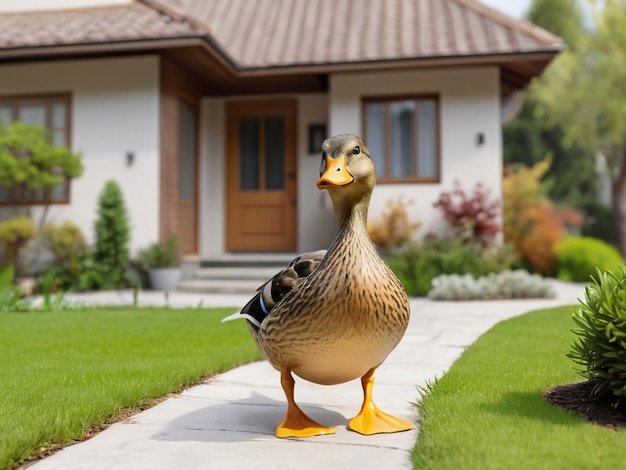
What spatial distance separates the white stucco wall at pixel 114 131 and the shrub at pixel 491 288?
4641 mm

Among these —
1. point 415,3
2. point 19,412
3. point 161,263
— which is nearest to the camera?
point 19,412

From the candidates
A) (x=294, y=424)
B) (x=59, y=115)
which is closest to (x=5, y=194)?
(x=59, y=115)

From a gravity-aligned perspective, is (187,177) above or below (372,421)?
above

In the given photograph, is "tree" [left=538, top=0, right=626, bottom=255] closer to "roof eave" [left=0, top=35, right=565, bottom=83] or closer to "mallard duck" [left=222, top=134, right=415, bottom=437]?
"roof eave" [left=0, top=35, right=565, bottom=83]

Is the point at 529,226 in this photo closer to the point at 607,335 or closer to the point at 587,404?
the point at 587,404

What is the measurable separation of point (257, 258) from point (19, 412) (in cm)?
787

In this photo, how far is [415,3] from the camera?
11.9 meters

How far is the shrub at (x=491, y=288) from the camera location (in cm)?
834

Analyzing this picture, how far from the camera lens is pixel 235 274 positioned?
991 cm

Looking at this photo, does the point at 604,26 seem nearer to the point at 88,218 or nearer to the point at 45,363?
the point at 88,218

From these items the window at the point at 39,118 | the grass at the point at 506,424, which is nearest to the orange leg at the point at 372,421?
the grass at the point at 506,424

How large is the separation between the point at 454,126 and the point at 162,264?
5370mm

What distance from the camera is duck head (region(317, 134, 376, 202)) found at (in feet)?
7.70

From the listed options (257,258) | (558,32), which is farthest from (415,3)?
(558,32)
